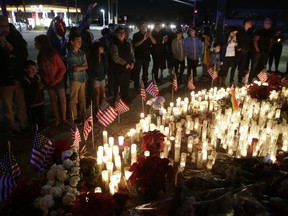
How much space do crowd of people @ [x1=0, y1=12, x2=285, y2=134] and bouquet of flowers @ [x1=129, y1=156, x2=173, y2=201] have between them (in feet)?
8.27

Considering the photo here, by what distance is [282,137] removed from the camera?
18.4 feet

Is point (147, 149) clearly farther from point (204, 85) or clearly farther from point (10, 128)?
point (204, 85)

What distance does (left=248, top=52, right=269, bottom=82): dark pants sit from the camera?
978cm

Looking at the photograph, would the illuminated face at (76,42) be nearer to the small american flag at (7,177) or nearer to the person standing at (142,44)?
the person standing at (142,44)

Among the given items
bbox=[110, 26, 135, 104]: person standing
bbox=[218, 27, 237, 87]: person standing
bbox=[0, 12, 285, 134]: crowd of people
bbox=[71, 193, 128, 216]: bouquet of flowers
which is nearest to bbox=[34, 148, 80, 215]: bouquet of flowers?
bbox=[71, 193, 128, 216]: bouquet of flowers

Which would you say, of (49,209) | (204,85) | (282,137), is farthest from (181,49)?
(49,209)

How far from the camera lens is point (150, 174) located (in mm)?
3436

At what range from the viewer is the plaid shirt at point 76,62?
5770mm

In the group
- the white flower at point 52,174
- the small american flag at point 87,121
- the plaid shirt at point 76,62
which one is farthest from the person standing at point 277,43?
the white flower at point 52,174

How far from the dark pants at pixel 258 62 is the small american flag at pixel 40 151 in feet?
27.6

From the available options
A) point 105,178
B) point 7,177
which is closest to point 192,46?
point 105,178

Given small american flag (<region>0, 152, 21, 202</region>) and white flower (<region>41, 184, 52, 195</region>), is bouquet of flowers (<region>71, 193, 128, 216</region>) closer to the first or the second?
white flower (<region>41, 184, 52, 195</region>)

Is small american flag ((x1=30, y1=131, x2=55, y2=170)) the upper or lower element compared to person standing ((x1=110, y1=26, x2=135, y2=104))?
lower

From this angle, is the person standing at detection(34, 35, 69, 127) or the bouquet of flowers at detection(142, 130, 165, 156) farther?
the person standing at detection(34, 35, 69, 127)
